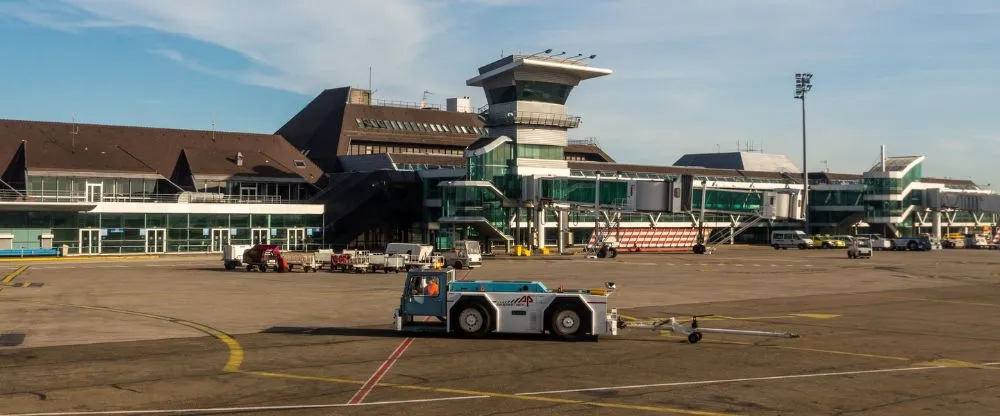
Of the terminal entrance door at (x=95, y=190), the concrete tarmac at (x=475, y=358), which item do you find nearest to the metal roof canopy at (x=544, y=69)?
the terminal entrance door at (x=95, y=190)

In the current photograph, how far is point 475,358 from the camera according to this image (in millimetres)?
24344

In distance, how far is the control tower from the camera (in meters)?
99.5

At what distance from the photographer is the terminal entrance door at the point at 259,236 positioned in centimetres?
9675

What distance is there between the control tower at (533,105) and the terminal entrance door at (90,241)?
42.7 meters

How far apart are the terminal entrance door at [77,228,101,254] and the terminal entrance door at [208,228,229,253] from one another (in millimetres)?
11178

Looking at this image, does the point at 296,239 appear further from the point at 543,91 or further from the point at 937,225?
the point at 937,225

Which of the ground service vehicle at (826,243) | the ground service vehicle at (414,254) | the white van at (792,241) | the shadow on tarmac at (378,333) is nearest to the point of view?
the shadow on tarmac at (378,333)

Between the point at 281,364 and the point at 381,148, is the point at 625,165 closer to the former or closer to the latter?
the point at 381,148

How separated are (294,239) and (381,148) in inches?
1181

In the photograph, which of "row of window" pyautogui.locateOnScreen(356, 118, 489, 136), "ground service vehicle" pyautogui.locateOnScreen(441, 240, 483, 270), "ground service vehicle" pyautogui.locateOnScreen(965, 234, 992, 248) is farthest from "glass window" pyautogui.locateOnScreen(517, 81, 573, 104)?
"ground service vehicle" pyautogui.locateOnScreen(965, 234, 992, 248)

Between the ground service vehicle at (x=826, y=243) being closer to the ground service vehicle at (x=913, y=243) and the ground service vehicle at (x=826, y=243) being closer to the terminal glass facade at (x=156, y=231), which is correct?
the ground service vehicle at (x=913, y=243)

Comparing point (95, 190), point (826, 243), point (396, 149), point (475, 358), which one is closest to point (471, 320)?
point (475, 358)

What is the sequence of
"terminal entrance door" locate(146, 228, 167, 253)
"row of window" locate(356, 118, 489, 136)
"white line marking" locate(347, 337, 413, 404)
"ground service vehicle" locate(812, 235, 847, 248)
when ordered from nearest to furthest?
"white line marking" locate(347, 337, 413, 404) → "terminal entrance door" locate(146, 228, 167, 253) → "ground service vehicle" locate(812, 235, 847, 248) → "row of window" locate(356, 118, 489, 136)

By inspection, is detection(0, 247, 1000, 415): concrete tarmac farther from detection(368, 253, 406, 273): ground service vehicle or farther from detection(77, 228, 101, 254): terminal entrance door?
detection(77, 228, 101, 254): terminal entrance door
